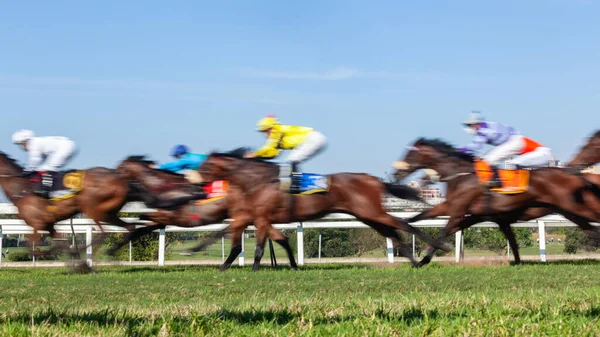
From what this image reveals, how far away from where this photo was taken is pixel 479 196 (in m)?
7.66

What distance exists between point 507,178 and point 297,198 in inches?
84.4

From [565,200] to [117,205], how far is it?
4.79 m

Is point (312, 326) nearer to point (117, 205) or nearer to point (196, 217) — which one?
point (117, 205)

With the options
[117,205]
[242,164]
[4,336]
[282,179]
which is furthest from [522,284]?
[4,336]

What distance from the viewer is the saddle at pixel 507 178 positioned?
296 inches

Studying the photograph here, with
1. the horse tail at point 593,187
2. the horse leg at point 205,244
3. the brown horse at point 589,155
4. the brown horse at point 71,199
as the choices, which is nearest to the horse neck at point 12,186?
the brown horse at point 71,199

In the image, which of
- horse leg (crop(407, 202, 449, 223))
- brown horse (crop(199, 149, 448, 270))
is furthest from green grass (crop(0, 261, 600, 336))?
horse leg (crop(407, 202, 449, 223))

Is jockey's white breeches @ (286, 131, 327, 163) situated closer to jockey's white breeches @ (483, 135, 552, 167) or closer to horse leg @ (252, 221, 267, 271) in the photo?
horse leg @ (252, 221, 267, 271)

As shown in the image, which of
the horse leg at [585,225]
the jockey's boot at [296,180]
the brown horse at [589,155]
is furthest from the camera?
the brown horse at [589,155]

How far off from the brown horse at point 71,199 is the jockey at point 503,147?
329cm

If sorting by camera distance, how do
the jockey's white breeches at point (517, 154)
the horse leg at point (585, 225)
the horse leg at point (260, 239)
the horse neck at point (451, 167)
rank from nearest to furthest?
the horse neck at point (451, 167)
the horse leg at point (260, 239)
the horse leg at point (585, 225)
the jockey's white breeches at point (517, 154)

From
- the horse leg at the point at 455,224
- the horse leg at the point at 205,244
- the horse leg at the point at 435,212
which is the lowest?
the horse leg at the point at 205,244

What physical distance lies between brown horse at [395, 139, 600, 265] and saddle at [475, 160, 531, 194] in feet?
0.23

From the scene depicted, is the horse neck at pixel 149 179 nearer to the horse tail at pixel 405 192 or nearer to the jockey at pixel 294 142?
the jockey at pixel 294 142
